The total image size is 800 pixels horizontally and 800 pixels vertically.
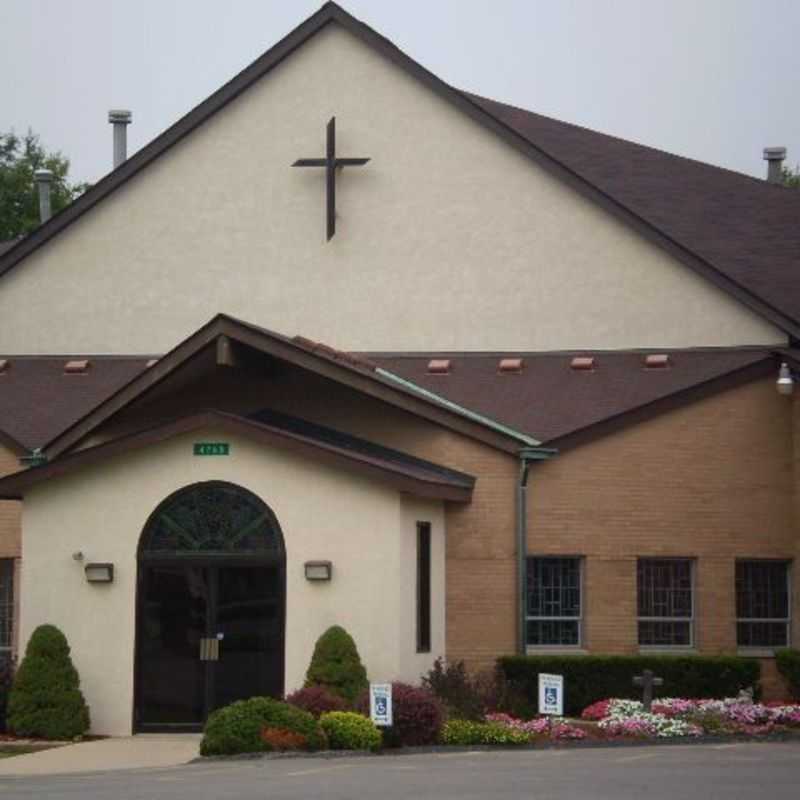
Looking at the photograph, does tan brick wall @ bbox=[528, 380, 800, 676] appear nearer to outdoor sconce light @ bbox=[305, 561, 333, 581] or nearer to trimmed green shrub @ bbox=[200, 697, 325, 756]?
outdoor sconce light @ bbox=[305, 561, 333, 581]

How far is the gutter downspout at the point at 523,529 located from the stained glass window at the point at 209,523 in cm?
402

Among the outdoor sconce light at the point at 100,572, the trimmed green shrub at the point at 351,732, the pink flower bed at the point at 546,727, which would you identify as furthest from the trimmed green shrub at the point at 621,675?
the outdoor sconce light at the point at 100,572

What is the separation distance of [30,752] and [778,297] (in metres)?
14.8

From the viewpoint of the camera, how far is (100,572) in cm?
3105

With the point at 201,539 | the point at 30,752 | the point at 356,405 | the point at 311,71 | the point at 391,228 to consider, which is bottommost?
the point at 30,752

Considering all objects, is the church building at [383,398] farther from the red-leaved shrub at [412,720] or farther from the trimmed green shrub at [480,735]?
the red-leaved shrub at [412,720]

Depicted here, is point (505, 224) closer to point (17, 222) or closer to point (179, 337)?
point (179, 337)

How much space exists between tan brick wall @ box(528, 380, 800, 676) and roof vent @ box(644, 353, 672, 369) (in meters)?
1.72

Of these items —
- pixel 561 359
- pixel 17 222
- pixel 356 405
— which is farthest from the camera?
pixel 17 222

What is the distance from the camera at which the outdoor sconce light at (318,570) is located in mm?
30484

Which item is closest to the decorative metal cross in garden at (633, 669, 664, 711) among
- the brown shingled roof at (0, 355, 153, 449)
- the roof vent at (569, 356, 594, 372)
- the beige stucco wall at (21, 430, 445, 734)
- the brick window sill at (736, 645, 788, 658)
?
the beige stucco wall at (21, 430, 445, 734)

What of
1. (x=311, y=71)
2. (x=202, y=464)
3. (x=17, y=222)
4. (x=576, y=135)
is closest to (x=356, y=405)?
(x=202, y=464)

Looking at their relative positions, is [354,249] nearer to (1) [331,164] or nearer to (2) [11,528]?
(1) [331,164]

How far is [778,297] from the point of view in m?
35.7
